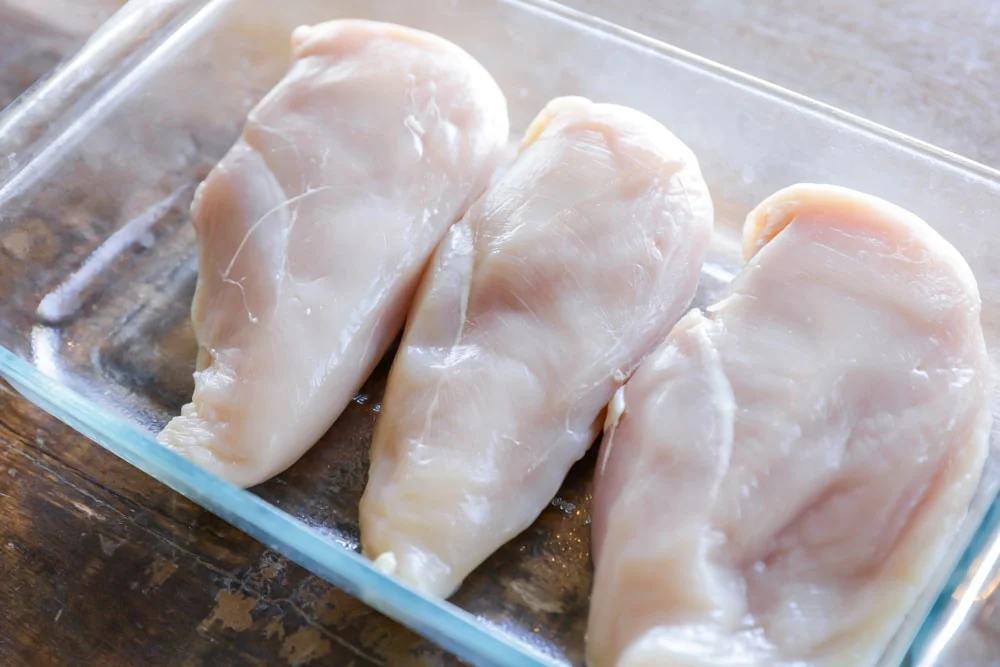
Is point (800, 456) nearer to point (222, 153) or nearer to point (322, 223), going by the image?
point (322, 223)

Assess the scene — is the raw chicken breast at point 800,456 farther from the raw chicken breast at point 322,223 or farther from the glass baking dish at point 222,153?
the raw chicken breast at point 322,223

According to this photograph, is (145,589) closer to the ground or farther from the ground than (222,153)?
closer to the ground

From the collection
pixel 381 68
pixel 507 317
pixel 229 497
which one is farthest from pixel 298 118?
pixel 229 497

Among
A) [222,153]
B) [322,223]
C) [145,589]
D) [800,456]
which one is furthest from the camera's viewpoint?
[222,153]

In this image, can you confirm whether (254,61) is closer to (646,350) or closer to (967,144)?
(646,350)

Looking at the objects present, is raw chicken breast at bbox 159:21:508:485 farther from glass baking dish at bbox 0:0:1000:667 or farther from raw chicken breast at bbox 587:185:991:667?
raw chicken breast at bbox 587:185:991:667

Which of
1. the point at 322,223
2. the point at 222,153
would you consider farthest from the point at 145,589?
the point at 222,153
